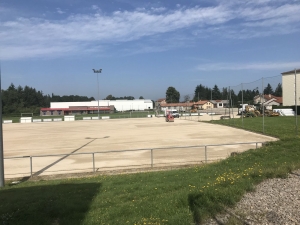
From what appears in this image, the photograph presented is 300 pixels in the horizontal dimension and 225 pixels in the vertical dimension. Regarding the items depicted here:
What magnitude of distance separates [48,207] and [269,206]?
4.57m

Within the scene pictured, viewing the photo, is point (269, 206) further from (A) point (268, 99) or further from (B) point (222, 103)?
(B) point (222, 103)

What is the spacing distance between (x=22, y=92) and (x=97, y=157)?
183819mm

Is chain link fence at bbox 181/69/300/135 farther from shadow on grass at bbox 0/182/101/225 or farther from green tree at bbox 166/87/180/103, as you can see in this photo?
green tree at bbox 166/87/180/103

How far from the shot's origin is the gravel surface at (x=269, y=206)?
200 inches

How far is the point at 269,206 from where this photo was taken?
565cm

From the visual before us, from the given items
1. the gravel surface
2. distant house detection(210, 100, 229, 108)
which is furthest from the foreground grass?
distant house detection(210, 100, 229, 108)

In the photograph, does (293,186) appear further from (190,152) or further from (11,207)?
(190,152)

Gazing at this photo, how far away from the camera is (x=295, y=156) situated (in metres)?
11.9

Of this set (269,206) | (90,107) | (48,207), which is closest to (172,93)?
(90,107)

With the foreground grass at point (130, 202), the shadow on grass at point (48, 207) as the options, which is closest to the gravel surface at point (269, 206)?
the foreground grass at point (130, 202)

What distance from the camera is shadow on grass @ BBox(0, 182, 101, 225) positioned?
231 inches

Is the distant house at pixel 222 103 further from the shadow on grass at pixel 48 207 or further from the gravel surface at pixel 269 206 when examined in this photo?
the shadow on grass at pixel 48 207

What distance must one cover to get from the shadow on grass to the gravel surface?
2.87 m

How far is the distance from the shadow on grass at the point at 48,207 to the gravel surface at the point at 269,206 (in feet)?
9.41
